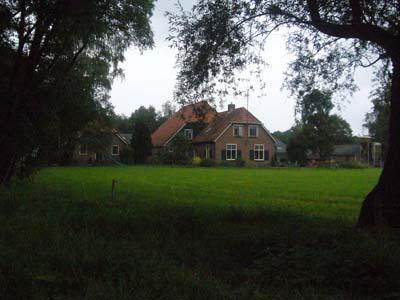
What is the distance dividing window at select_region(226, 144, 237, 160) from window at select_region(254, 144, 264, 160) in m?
3.20

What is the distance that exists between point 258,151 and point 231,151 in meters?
4.28

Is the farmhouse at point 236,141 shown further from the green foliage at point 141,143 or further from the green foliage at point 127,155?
the green foliage at point 127,155

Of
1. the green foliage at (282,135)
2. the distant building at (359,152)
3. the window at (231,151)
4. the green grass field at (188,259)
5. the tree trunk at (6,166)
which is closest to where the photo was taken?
the green grass field at (188,259)

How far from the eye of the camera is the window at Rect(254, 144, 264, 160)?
66562mm

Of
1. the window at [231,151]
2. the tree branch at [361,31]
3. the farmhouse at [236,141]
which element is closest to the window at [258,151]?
the farmhouse at [236,141]

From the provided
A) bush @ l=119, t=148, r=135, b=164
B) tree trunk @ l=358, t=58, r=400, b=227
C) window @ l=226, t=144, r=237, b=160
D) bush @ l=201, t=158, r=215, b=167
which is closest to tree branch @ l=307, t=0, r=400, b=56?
tree trunk @ l=358, t=58, r=400, b=227

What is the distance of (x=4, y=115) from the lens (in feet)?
43.7

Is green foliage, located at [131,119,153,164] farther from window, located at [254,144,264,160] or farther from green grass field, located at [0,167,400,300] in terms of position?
green grass field, located at [0,167,400,300]

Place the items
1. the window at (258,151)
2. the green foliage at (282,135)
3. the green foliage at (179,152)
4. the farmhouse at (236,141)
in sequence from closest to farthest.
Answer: the green foliage at (179,152) < the farmhouse at (236,141) < the window at (258,151) < the green foliage at (282,135)

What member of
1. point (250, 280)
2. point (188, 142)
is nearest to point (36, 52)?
point (250, 280)

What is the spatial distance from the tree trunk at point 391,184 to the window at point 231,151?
184 feet

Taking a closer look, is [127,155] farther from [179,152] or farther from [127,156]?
[179,152]

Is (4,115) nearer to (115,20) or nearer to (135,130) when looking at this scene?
(115,20)

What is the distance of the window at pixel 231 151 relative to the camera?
2564 inches
